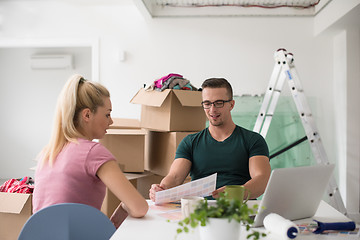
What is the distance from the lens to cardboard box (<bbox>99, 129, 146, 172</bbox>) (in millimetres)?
2902

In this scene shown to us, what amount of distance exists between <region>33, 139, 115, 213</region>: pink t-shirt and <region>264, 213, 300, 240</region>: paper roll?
23.9 inches

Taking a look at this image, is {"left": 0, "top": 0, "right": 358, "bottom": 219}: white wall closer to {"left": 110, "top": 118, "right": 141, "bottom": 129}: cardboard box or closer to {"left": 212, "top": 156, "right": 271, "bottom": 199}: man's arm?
{"left": 110, "top": 118, "right": 141, "bottom": 129}: cardboard box

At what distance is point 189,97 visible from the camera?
2.72 m

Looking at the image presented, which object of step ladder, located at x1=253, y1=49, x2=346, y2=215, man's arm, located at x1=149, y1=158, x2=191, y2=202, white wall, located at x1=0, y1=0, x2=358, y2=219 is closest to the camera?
man's arm, located at x1=149, y1=158, x2=191, y2=202

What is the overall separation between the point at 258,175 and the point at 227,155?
0.79ft

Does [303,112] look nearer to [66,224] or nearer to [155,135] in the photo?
[155,135]

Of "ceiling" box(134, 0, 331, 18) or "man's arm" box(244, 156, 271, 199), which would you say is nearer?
"man's arm" box(244, 156, 271, 199)

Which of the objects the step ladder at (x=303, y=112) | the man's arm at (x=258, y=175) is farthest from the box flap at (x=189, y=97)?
the step ladder at (x=303, y=112)

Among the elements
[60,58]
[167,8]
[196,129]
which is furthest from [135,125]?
[60,58]

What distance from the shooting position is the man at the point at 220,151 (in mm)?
2041

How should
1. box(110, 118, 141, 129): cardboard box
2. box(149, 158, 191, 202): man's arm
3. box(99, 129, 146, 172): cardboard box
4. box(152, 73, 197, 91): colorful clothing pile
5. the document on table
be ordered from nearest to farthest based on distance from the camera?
the document on table < box(149, 158, 191, 202): man's arm < box(152, 73, 197, 91): colorful clothing pile < box(99, 129, 146, 172): cardboard box < box(110, 118, 141, 129): cardboard box

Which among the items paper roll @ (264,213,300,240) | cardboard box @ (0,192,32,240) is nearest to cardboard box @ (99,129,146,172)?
cardboard box @ (0,192,32,240)

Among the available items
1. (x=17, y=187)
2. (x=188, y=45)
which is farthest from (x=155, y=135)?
(x=188, y=45)

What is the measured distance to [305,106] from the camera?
3.47 metres
